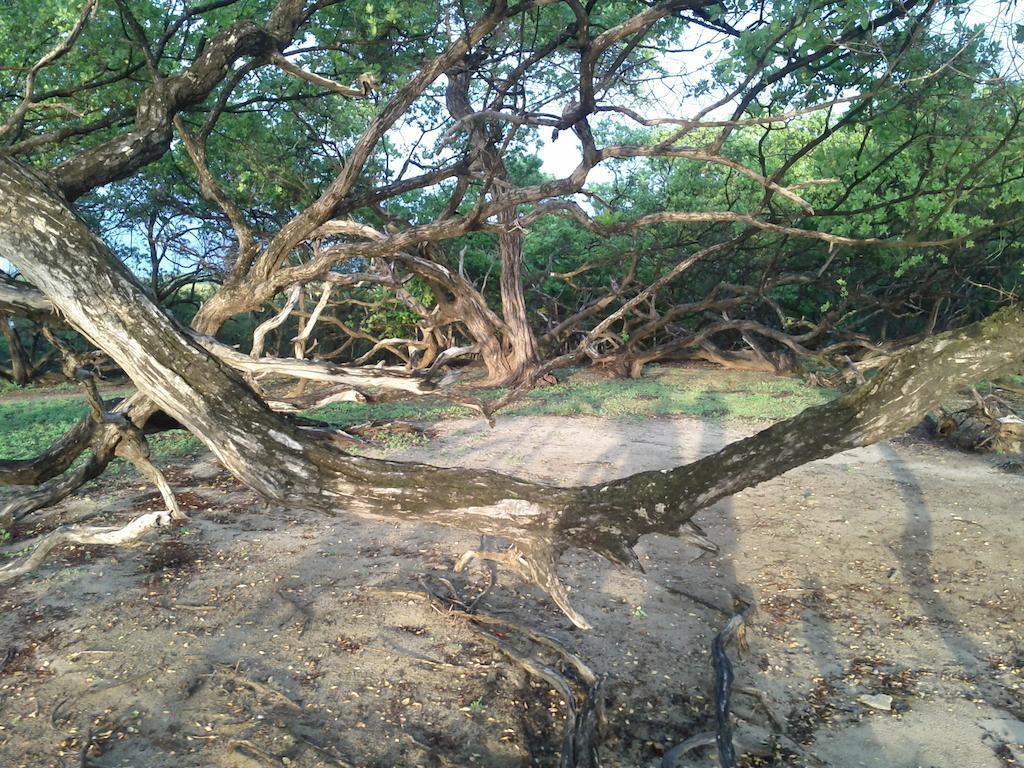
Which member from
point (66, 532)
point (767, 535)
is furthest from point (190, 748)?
point (767, 535)

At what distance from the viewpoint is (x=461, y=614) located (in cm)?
409

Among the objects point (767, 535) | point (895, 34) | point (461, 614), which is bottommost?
point (767, 535)

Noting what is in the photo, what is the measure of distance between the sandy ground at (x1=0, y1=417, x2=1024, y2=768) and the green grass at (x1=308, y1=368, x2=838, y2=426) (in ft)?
15.2

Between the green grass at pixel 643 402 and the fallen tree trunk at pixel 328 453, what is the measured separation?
7.06m

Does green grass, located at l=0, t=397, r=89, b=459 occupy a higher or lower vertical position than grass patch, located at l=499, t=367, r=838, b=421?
higher

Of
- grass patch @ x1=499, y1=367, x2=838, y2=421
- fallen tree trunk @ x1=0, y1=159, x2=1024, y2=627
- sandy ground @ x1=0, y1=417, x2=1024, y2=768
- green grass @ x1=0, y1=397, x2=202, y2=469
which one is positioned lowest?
grass patch @ x1=499, y1=367, x2=838, y2=421

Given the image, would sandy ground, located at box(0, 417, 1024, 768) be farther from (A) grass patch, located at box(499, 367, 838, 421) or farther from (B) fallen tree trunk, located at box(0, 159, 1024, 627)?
(A) grass patch, located at box(499, 367, 838, 421)

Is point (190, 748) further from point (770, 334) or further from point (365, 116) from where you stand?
point (770, 334)

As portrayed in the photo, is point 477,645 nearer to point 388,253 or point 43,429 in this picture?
point 388,253

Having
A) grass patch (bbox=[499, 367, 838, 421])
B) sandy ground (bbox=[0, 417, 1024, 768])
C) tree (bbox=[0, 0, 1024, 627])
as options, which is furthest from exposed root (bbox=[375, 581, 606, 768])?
grass patch (bbox=[499, 367, 838, 421])

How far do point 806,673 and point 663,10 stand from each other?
400 centimetres

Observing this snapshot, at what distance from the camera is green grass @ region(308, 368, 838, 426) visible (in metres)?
10.9

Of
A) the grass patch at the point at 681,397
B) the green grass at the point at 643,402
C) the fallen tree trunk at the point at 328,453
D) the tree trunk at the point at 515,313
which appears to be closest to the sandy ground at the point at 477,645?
the fallen tree trunk at the point at 328,453

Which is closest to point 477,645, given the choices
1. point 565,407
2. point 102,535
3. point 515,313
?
point 102,535
